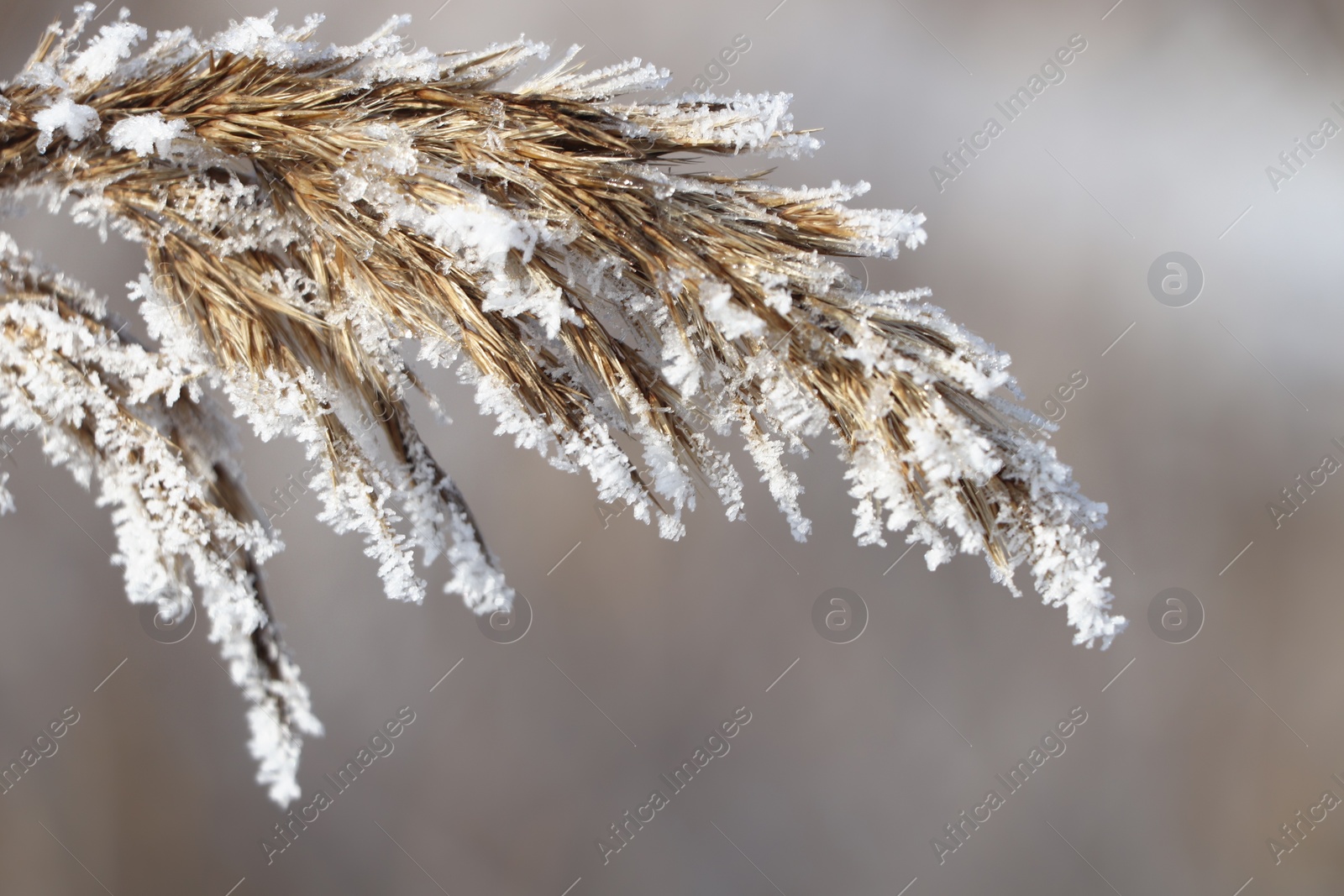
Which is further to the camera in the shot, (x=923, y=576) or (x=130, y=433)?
(x=923, y=576)

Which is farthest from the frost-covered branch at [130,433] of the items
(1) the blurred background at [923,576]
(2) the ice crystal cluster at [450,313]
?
(1) the blurred background at [923,576]

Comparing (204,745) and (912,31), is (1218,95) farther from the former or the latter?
(204,745)

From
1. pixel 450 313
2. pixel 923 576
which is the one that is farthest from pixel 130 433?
pixel 923 576

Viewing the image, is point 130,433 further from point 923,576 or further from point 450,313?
point 923,576

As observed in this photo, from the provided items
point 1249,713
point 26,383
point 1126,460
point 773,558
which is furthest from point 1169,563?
point 26,383

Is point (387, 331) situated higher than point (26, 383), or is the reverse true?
point (26, 383)

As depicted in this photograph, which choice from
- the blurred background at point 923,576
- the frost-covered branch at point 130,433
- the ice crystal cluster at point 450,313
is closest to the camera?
the ice crystal cluster at point 450,313

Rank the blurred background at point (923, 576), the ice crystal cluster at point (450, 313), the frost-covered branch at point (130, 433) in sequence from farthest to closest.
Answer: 1. the blurred background at point (923, 576)
2. the frost-covered branch at point (130, 433)
3. the ice crystal cluster at point (450, 313)

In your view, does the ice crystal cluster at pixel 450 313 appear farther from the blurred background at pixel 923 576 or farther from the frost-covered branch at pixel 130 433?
the blurred background at pixel 923 576
